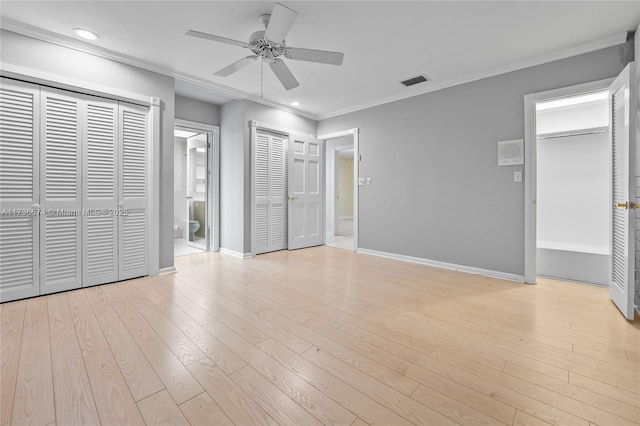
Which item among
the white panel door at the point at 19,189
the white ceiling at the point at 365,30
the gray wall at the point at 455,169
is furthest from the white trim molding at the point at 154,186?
the gray wall at the point at 455,169

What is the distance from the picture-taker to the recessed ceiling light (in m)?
2.60

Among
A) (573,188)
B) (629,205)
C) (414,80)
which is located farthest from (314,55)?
(573,188)

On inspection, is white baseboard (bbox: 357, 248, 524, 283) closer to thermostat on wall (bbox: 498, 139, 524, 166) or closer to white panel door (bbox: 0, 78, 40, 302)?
thermostat on wall (bbox: 498, 139, 524, 166)

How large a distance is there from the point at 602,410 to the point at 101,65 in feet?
15.1

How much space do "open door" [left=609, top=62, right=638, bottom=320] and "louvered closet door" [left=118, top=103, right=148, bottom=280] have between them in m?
4.54

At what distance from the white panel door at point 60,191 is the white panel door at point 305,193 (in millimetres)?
2892

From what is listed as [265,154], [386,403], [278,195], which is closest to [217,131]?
[265,154]

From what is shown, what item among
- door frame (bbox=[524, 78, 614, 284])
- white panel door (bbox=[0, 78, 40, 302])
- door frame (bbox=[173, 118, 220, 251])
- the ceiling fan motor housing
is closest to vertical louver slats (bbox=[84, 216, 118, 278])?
white panel door (bbox=[0, 78, 40, 302])

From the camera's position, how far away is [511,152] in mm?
3303

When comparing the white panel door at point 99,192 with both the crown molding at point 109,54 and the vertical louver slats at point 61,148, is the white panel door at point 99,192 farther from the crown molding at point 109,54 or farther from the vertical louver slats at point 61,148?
the crown molding at point 109,54

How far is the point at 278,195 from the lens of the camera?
4934 mm

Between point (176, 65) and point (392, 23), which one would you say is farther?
point (176, 65)

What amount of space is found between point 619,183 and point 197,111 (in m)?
5.17

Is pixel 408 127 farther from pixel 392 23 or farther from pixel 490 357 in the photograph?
pixel 490 357
